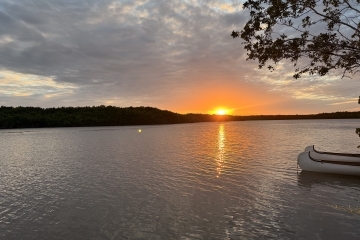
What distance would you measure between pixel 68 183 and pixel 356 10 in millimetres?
16783

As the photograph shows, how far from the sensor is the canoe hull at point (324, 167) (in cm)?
1716

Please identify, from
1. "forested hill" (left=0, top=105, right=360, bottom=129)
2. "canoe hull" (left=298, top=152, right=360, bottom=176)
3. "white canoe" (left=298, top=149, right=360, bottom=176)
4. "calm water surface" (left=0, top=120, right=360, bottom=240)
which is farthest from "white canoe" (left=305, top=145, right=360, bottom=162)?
"forested hill" (left=0, top=105, right=360, bottom=129)

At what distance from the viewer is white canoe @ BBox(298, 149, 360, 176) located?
17250mm

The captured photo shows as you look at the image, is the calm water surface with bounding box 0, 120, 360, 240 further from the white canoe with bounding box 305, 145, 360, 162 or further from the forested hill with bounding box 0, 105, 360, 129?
the forested hill with bounding box 0, 105, 360, 129

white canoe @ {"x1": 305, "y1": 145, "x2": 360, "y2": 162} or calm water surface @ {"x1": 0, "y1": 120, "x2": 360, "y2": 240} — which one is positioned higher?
white canoe @ {"x1": 305, "y1": 145, "x2": 360, "y2": 162}

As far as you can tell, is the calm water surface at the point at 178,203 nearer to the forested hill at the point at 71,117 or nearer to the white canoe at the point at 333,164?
the white canoe at the point at 333,164

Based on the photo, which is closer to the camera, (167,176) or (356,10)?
(356,10)

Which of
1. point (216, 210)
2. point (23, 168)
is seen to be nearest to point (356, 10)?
point (216, 210)

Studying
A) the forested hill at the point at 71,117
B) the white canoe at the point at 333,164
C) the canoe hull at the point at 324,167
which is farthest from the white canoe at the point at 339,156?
the forested hill at the point at 71,117

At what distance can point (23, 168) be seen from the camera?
2180cm

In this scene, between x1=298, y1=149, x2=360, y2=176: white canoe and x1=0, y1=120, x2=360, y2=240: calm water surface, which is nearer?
x1=0, y1=120, x2=360, y2=240: calm water surface

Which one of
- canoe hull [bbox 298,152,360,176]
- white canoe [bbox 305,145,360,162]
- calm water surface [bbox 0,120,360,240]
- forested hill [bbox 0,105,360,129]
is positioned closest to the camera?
calm water surface [bbox 0,120,360,240]

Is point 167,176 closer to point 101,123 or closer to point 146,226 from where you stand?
point 146,226

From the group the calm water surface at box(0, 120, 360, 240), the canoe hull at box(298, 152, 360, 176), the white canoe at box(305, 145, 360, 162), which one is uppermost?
the white canoe at box(305, 145, 360, 162)
